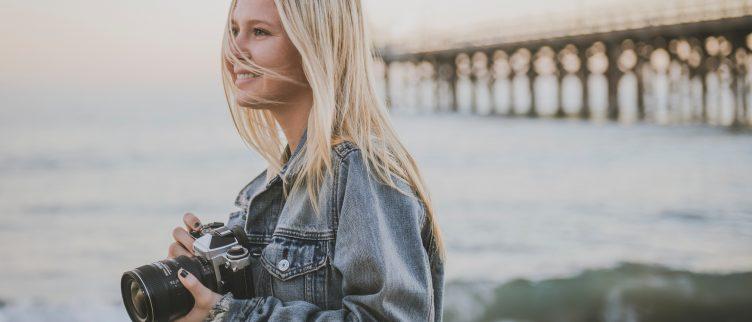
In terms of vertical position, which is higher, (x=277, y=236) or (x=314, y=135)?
(x=314, y=135)

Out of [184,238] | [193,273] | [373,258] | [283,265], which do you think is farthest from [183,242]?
[373,258]

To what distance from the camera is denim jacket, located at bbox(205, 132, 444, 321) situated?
116 cm

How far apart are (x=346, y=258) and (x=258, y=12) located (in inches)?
18.8

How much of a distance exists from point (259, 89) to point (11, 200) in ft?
45.9

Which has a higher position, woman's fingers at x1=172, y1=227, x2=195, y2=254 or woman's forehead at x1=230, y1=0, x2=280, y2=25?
woman's forehead at x1=230, y1=0, x2=280, y2=25

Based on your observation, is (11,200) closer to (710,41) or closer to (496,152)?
(496,152)

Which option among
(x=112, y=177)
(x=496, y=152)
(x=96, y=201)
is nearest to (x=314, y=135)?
(x=96, y=201)

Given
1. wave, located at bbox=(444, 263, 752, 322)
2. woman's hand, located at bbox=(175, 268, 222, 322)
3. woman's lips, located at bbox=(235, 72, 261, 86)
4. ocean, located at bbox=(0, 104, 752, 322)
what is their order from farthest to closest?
ocean, located at bbox=(0, 104, 752, 322) → wave, located at bbox=(444, 263, 752, 322) → woman's lips, located at bbox=(235, 72, 261, 86) → woman's hand, located at bbox=(175, 268, 222, 322)

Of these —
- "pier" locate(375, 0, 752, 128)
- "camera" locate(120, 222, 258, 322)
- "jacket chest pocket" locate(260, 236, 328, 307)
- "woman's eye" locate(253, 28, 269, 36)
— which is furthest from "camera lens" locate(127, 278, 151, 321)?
"pier" locate(375, 0, 752, 128)

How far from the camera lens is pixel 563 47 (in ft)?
90.0

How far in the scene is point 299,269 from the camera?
1260mm

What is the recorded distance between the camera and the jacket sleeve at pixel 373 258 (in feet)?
3.79

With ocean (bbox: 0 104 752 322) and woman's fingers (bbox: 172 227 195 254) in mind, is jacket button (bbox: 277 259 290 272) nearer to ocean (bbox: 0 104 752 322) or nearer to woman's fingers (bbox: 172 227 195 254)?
woman's fingers (bbox: 172 227 195 254)

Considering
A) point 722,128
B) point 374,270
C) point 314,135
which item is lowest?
point 722,128
